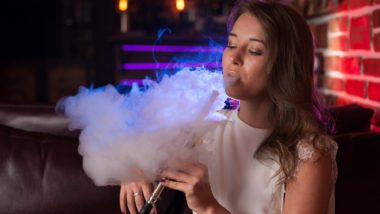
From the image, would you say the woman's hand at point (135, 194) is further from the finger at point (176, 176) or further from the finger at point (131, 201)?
the finger at point (176, 176)

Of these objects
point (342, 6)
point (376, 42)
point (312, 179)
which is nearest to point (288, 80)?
point (312, 179)

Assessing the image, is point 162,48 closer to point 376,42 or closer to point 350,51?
point 350,51

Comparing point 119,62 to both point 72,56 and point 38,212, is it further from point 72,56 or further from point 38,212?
point 38,212

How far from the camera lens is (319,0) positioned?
2664mm

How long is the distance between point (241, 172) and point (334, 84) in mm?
1049

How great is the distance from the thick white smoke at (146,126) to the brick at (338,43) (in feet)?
3.56

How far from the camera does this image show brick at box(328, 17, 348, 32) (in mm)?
2089

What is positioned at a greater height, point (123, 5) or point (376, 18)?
point (123, 5)

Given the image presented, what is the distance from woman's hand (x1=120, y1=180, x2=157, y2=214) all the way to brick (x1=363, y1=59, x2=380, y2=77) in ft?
2.81

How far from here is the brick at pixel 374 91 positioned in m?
1.70

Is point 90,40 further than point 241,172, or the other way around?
point 90,40

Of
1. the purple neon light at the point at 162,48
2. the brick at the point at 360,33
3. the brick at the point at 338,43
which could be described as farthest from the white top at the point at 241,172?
the purple neon light at the point at 162,48

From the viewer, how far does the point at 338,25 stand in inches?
86.6

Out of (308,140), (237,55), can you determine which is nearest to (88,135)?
(237,55)
